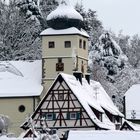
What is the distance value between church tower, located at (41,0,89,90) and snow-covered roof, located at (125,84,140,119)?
6776 mm

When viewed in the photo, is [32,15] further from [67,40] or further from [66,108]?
[66,108]

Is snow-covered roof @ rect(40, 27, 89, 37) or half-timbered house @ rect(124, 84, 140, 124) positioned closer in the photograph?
snow-covered roof @ rect(40, 27, 89, 37)

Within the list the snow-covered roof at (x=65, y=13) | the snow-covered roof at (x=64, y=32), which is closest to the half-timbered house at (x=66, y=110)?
the snow-covered roof at (x=64, y=32)

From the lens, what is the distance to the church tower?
61250 millimetres

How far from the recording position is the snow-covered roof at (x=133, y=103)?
217 ft

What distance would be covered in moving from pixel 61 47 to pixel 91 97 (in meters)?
5.31

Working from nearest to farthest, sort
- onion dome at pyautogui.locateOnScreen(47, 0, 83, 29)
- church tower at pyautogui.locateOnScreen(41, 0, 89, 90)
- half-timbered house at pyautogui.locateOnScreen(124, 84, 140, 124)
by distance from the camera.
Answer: church tower at pyautogui.locateOnScreen(41, 0, 89, 90) < onion dome at pyautogui.locateOnScreen(47, 0, 83, 29) < half-timbered house at pyautogui.locateOnScreen(124, 84, 140, 124)

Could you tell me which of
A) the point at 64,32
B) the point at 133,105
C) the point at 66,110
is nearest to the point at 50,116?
the point at 66,110

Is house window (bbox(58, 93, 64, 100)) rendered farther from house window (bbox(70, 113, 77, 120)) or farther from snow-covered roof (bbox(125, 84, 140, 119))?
snow-covered roof (bbox(125, 84, 140, 119))

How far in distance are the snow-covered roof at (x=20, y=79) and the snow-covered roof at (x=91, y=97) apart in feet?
11.9

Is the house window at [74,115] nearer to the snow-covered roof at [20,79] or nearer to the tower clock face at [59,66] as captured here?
the snow-covered roof at [20,79]

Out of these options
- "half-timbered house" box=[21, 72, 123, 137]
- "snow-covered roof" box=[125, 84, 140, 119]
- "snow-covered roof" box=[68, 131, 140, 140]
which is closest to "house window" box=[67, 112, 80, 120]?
"half-timbered house" box=[21, 72, 123, 137]

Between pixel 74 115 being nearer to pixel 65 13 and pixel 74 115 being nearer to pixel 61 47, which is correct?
pixel 61 47

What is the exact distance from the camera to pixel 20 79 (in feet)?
202
